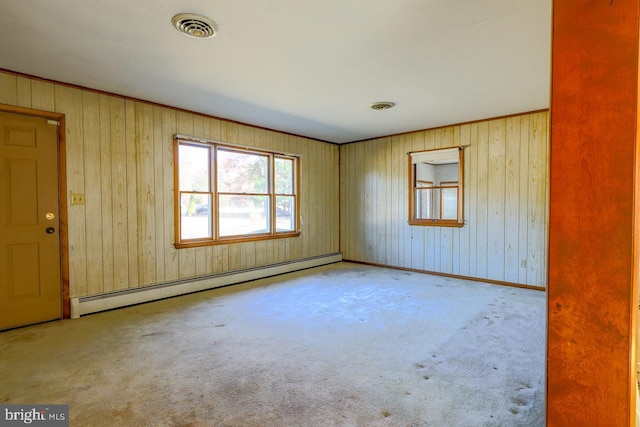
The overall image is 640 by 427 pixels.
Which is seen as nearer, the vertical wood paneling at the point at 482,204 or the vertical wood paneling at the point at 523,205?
the vertical wood paneling at the point at 523,205

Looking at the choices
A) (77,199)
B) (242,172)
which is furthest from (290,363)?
(242,172)

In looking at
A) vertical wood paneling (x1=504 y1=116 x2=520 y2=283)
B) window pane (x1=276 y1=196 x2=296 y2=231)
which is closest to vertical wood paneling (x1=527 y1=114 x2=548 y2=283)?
vertical wood paneling (x1=504 y1=116 x2=520 y2=283)

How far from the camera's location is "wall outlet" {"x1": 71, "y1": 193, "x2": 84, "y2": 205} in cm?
348

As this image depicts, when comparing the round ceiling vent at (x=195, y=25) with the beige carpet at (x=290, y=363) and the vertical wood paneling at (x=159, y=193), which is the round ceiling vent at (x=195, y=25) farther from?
the beige carpet at (x=290, y=363)

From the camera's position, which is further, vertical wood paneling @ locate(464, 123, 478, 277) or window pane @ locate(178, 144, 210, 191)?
vertical wood paneling @ locate(464, 123, 478, 277)

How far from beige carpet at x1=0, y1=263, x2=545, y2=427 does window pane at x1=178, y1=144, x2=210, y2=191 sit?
1545 mm

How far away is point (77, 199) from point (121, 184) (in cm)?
46

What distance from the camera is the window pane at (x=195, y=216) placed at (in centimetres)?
443

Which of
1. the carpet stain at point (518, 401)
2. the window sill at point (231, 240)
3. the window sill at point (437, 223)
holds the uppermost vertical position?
the window sill at point (437, 223)

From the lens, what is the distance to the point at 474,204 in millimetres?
5074

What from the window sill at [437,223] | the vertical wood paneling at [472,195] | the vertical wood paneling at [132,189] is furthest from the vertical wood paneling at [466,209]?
the vertical wood paneling at [132,189]

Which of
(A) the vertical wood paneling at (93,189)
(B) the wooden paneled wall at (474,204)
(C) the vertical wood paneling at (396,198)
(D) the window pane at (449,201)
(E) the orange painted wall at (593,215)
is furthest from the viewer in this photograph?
(D) the window pane at (449,201)

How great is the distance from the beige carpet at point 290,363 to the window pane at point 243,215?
49.4 inches

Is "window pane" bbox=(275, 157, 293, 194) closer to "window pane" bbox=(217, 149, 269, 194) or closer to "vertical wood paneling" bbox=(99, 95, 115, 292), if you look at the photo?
"window pane" bbox=(217, 149, 269, 194)
